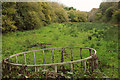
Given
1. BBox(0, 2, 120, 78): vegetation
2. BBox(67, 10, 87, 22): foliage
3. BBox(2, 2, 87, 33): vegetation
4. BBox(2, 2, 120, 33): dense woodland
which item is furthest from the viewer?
BBox(67, 10, 87, 22): foliage

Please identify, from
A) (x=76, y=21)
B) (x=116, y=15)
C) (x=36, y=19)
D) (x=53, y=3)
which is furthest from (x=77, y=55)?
(x=76, y=21)

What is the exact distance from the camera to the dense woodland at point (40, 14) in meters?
11.2

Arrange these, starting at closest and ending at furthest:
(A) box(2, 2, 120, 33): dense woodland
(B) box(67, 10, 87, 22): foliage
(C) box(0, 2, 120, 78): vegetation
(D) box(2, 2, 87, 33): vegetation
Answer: (C) box(0, 2, 120, 78): vegetation
(A) box(2, 2, 120, 33): dense woodland
(D) box(2, 2, 87, 33): vegetation
(B) box(67, 10, 87, 22): foliage

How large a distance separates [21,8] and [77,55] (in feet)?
32.8

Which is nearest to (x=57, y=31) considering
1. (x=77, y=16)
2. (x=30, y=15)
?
(x=30, y=15)

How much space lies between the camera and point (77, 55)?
691 centimetres

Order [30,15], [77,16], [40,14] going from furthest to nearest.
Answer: [77,16] < [40,14] < [30,15]

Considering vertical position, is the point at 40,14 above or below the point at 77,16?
below

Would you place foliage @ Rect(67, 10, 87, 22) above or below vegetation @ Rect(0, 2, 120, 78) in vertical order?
above

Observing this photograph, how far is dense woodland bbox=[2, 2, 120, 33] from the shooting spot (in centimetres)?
1119

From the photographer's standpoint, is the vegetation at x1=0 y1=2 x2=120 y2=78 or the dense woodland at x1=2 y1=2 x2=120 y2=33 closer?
the vegetation at x1=0 y1=2 x2=120 y2=78

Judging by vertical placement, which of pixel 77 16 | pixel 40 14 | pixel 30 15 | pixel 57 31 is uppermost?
pixel 77 16

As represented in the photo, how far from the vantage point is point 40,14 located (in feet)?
54.3

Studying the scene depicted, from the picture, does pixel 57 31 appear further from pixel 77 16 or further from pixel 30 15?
pixel 77 16
